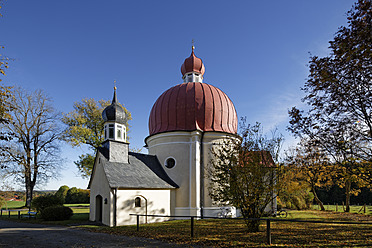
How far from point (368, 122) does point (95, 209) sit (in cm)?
1695

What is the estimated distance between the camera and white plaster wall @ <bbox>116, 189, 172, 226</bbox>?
1653 centimetres

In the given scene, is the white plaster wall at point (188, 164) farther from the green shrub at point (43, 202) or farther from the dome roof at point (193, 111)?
the green shrub at point (43, 202)

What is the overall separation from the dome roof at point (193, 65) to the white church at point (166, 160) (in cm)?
338

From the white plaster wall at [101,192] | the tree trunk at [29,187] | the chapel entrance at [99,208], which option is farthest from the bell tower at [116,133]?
the tree trunk at [29,187]

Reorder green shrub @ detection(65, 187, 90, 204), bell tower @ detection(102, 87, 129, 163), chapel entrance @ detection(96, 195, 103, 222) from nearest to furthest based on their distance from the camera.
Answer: chapel entrance @ detection(96, 195, 103, 222) < bell tower @ detection(102, 87, 129, 163) < green shrub @ detection(65, 187, 90, 204)

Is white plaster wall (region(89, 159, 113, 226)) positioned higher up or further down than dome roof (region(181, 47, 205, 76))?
further down

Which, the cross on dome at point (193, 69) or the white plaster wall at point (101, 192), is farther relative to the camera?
the cross on dome at point (193, 69)

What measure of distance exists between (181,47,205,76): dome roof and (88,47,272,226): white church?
3.38m

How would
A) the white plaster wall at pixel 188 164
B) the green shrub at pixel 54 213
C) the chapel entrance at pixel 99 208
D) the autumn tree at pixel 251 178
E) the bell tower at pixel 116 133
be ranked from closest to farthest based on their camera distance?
1. the autumn tree at pixel 251 178
2. the chapel entrance at pixel 99 208
3. the green shrub at pixel 54 213
4. the bell tower at pixel 116 133
5. the white plaster wall at pixel 188 164

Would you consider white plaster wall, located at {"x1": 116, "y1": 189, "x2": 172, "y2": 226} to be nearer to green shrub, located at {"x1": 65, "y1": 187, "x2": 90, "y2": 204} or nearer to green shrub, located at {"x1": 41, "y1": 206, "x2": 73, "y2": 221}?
green shrub, located at {"x1": 41, "y1": 206, "x2": 73, "y2": 221}

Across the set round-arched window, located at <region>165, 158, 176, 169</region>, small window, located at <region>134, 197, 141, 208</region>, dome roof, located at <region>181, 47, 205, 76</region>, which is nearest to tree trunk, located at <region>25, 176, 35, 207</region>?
small window, located at <region>134, 197, 141, 208</region>

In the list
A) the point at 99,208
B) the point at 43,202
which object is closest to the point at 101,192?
the point at 99,208

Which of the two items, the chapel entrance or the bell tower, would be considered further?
the bell tower

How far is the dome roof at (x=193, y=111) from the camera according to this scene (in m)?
21.2
